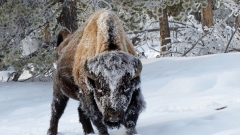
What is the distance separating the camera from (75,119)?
6.81 metres

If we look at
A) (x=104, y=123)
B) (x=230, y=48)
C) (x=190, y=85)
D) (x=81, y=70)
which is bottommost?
(x=230, y=48)

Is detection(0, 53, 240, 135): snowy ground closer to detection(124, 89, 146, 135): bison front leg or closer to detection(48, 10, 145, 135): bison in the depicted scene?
detection(124, 89, 146, 135): bison front leg

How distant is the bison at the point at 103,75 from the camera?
4.04 meters

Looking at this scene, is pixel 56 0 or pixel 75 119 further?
pixel 56 0

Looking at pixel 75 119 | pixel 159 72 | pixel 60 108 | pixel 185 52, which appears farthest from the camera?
pixel 185 52

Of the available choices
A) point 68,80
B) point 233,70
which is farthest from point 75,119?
point 233,70

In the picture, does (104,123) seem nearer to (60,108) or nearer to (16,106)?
(60,108)

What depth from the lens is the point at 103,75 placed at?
4082mm

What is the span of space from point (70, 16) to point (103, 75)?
6.78 metres

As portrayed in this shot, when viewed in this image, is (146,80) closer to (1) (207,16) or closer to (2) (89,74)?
(2) (89,74)

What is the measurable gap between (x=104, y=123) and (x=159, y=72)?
18.4 ft

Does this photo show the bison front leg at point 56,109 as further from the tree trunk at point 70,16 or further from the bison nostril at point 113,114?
the tree trunk at point 70,16

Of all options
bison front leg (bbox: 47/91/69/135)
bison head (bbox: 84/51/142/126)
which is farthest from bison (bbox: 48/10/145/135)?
bison front leg (bbox: 47/91/69/135)

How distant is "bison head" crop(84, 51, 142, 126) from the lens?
3920 mm
